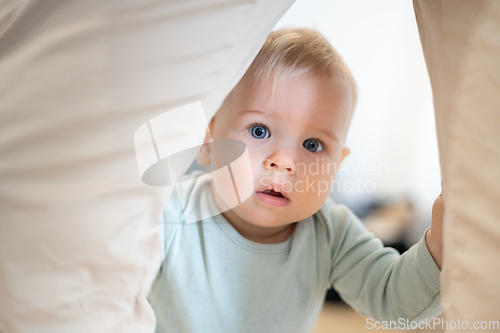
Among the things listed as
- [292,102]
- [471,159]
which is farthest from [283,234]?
[471,159]

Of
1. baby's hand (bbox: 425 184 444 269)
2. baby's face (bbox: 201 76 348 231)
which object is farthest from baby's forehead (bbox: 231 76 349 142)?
baby's hand (bbox: 425 184 444 269)

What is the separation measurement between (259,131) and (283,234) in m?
0.27

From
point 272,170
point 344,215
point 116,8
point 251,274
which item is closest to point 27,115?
point 116,8

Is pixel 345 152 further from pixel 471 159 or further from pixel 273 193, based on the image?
pixel 471 159

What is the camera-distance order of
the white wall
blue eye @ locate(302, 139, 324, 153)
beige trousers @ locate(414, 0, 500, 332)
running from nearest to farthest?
beige trousers @ locate(414, 0, 500, 332)
the white wall
blue eye @ locate(302, 139, 324, 153)

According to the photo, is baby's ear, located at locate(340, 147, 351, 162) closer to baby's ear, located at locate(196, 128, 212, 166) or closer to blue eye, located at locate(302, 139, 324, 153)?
blue eye, located at locate(302, 139, 324, 153)

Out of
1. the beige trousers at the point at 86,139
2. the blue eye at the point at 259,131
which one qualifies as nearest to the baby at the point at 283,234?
the blue eye at the point at 259,131

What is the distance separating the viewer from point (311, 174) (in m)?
0.65

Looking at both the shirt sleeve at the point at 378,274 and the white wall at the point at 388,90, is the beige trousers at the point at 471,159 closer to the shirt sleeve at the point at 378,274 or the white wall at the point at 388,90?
the white wall at the point at 388,90

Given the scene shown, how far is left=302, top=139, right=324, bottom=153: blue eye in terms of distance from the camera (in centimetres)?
63

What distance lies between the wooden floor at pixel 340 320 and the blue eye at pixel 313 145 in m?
0.38

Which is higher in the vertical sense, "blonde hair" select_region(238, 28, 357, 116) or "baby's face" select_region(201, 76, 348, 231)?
"blonde hair" select_region(238, 28, 357, 116)

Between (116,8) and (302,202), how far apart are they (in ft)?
1.36

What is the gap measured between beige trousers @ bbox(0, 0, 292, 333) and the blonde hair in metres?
0.21
